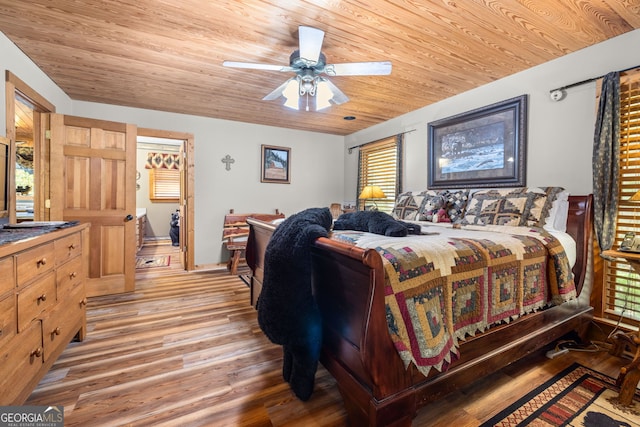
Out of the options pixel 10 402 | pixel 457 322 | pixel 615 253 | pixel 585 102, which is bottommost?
pixel 10 402

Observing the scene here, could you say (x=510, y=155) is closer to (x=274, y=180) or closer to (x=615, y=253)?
(x=615, y=253)

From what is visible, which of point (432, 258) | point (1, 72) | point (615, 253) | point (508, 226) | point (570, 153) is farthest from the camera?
point (570, 153)

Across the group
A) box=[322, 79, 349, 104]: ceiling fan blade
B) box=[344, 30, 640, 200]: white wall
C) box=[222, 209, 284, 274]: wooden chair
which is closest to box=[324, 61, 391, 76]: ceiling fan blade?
box=[322, 79, 349, 104]: ceiling fan blade

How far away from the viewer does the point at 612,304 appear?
2242 mm

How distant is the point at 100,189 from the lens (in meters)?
3.17

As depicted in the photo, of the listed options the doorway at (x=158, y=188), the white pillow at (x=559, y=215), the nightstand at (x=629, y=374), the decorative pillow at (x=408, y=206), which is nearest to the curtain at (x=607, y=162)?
the white pillow at (x=559, y=215)

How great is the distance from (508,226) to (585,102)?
4.14 ft

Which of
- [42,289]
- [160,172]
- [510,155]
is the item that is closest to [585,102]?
[510,155]

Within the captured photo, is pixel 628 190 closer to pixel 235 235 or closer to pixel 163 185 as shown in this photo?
pixel 235 235

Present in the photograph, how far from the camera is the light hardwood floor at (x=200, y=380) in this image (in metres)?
1.46

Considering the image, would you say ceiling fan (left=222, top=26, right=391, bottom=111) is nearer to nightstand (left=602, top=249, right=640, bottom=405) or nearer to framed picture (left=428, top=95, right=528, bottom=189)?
framed picture (left=428, top=95, right=528, bottom=189)

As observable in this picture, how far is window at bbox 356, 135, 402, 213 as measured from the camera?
4.35m

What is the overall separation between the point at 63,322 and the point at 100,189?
1888mm

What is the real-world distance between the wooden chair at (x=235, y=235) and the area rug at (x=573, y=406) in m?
3.47
